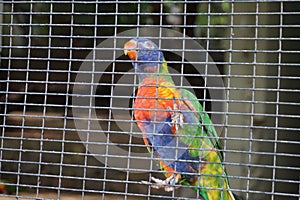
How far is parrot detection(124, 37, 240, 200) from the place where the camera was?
113 cm

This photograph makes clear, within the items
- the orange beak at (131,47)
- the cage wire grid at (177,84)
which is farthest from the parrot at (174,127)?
the cage wire grid at (177,84)

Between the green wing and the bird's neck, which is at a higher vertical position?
the bird's neck

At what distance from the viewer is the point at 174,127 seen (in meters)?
1.17

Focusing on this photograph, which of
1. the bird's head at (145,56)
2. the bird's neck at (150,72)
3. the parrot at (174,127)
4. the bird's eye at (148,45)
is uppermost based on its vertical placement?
the bird's eye at (148,45)

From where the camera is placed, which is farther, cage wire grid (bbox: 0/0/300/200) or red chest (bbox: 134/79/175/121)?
cage wire grid (bbox: 0/0/300/200)

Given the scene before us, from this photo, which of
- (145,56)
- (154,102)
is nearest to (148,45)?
(145,56)

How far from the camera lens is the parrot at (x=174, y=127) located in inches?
44.5

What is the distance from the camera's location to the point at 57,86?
6.12 feet

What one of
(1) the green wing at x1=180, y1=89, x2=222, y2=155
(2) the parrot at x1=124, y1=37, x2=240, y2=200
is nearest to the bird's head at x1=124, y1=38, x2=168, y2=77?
(2) the parrot at x1=124, y1=37, x2=240, y2=200

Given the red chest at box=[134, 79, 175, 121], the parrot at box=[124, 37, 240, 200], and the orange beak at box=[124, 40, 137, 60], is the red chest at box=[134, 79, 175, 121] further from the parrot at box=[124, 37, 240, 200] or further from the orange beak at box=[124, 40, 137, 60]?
the orange beak at box=[124, 40, 137, 60]

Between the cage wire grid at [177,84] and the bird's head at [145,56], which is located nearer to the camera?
the bird's head at [145,56]

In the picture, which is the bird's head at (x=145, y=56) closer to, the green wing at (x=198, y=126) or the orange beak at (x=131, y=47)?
the orange beak at (x=131, y=47)

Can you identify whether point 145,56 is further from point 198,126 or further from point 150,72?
point 198,126

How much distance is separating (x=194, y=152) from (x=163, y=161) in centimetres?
11
